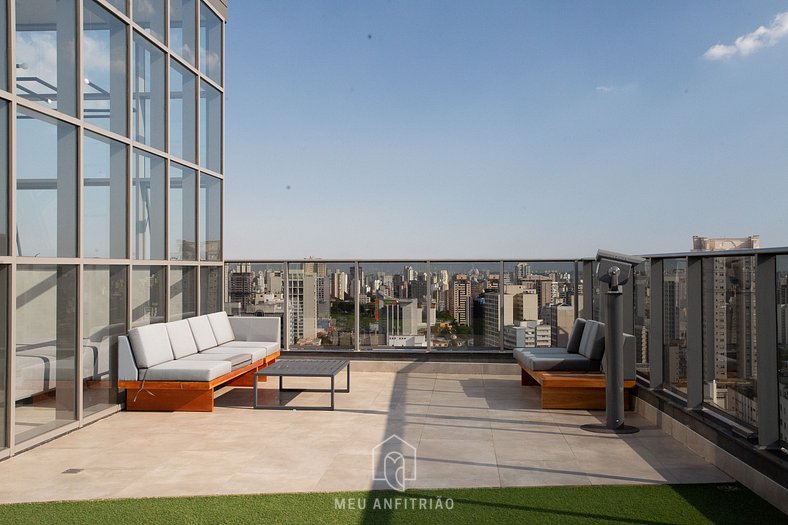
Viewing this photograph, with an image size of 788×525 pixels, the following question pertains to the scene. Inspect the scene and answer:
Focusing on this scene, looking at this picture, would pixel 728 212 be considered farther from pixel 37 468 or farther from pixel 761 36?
pixel 37 468

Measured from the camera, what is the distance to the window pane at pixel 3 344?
488cm

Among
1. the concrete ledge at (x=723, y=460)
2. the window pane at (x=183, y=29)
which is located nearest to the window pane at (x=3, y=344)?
the window pane at (x=183, y=29)

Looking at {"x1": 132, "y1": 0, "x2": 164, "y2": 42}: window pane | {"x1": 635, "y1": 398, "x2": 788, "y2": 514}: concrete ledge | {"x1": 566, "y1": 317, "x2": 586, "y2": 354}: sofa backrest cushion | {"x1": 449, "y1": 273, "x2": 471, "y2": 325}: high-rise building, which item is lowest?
{"x1": 635, "y1": 398, "x2": 788, "y2": 514}: concrete ledge

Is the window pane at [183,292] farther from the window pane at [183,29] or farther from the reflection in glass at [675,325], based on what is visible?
the reflection in glass at [675,325]

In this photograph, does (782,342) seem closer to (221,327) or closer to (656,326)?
(656,326)

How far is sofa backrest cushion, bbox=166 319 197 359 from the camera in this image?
7.40 m

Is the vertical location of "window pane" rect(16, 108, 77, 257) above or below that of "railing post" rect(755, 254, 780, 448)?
above

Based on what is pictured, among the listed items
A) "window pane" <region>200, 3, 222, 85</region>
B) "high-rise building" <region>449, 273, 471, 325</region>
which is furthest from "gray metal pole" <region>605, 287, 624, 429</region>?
"window pane" <region>200, 3, 222, 85</region>

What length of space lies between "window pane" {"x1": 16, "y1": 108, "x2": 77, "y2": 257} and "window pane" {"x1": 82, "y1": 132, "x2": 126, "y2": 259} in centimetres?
27

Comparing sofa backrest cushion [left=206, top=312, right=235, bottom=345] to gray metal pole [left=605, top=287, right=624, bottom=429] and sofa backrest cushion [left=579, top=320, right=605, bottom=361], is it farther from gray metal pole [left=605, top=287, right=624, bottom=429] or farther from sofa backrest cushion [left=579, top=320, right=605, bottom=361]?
gray metal pole [left=605, top=287, right=624, bottom=429]

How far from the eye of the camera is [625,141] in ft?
79.7

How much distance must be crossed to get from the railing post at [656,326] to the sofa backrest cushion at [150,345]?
511 cm

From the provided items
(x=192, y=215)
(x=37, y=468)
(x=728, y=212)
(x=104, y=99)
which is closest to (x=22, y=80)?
(x=104, y=99)

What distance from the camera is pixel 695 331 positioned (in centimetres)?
517
